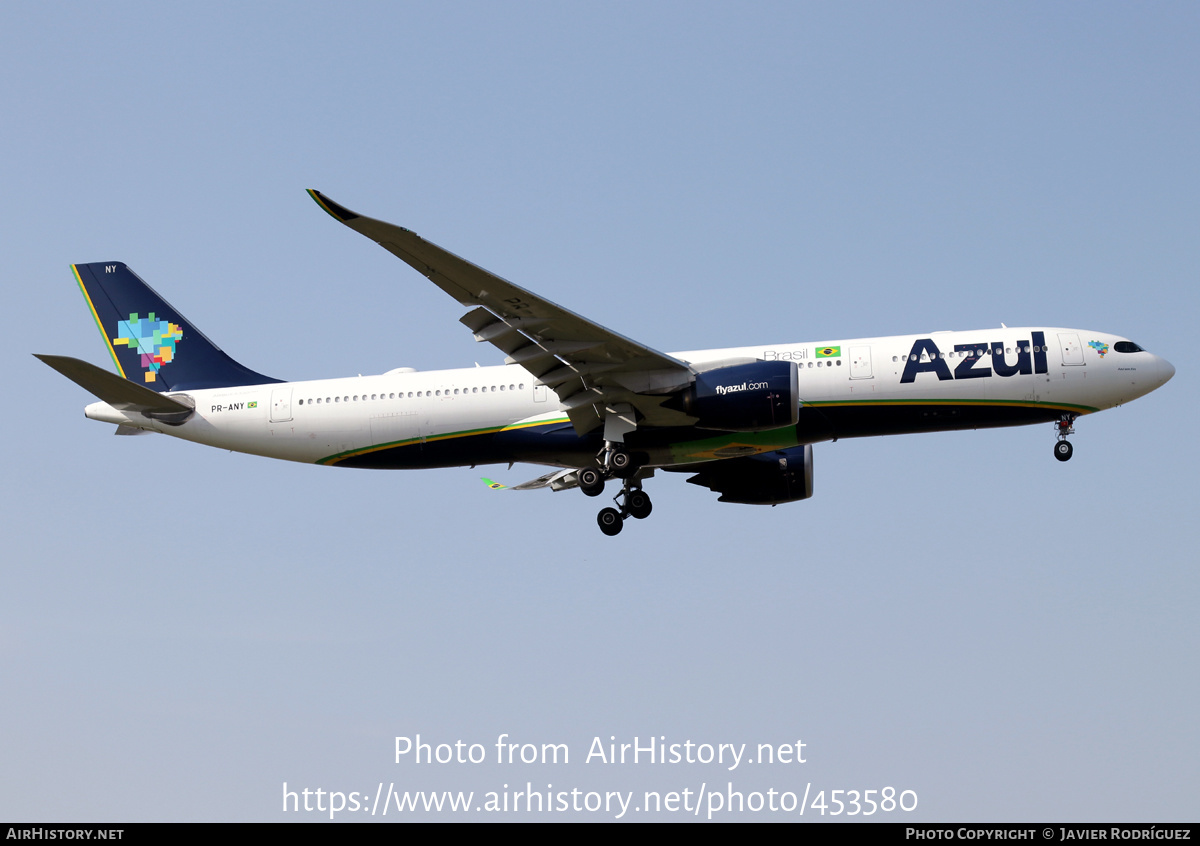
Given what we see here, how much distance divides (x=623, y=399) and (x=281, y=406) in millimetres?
10281

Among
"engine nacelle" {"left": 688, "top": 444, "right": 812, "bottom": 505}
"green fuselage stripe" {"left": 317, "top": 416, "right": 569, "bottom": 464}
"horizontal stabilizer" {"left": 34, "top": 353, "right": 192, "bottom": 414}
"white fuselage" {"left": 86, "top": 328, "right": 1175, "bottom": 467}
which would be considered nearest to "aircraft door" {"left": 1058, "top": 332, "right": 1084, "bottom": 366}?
"white fuselage" {"left": 86, "top": 328, "right": 1175, "bottom": 467}

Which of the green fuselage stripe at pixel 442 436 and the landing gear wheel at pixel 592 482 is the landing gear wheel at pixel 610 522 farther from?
the green fuselage stripe at pixel 442 436

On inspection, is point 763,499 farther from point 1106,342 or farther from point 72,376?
point 72,376

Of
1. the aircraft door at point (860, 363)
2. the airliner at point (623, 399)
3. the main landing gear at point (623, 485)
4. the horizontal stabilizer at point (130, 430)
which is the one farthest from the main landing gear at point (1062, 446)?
the horizontal stabilizer at point (130, 430)

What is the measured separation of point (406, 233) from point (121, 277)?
18.3 meters

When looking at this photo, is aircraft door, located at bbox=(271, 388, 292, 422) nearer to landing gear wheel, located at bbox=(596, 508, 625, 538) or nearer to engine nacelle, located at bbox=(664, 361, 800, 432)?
landing gear wheel, located at bbox=(596, 508, 625, 538)

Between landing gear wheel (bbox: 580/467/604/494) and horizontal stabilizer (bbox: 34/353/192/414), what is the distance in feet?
38.8

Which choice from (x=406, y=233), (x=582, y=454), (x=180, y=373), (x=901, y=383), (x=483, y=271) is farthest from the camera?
(x=180, y=373)

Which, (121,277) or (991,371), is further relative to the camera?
(121,277)

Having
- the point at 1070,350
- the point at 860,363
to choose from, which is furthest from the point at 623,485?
the point at 1070,350

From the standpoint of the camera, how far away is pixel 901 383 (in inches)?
1225

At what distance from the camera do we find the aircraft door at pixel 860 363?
102ft

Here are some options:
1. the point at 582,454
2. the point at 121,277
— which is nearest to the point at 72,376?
the point at 121,277

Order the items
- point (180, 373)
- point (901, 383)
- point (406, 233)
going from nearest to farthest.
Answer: point (406, 233) → point (901, 383) → point (180, 373)
